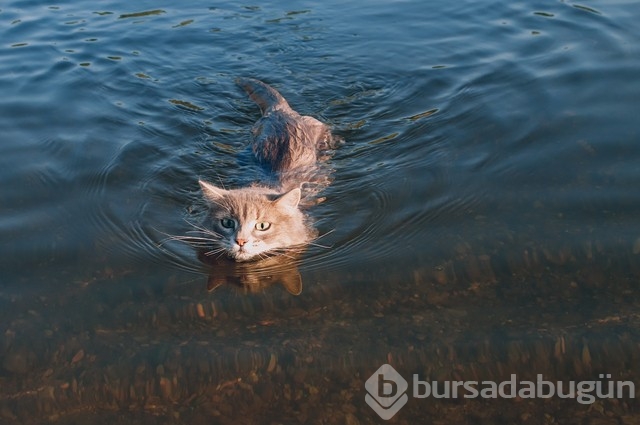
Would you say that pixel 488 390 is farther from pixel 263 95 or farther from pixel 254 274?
pixel 263 95

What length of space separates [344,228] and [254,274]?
3.17 feet

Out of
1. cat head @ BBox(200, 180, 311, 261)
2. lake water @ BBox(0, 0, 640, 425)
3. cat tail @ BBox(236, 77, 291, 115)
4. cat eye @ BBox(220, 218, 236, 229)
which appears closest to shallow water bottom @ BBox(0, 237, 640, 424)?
lake water @ BBox(0, 0, 640, 425)

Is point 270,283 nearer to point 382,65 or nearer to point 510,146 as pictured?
point 510,146

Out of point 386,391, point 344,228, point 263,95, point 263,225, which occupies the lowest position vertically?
point 386,391

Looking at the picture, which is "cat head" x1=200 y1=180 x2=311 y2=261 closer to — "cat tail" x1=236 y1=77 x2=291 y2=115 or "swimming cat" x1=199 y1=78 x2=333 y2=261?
"swimming cat" x1=199 y1=78 x2=333 y2=261

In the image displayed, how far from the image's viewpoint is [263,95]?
29.2 feet

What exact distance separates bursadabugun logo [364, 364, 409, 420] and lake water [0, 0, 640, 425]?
0.04 m

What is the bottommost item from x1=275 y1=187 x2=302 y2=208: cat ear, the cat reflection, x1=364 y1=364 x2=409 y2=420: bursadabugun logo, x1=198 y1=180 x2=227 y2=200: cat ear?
x1=364 y1=364 x2=409 y2=420: bursadabugun logo

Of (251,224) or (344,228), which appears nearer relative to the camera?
(251,224)

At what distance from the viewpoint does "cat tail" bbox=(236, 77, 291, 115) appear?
28.1 feet

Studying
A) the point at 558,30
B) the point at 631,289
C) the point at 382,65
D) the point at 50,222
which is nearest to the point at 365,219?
the point at 631,289

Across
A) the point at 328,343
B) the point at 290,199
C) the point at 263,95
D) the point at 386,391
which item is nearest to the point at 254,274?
the point at 290,199

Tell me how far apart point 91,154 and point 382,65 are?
4236 mm

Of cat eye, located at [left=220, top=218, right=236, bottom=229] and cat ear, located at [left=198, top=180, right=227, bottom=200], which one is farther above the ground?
cat ear, located at [left=198, top=180, right=227, bottom=200]
